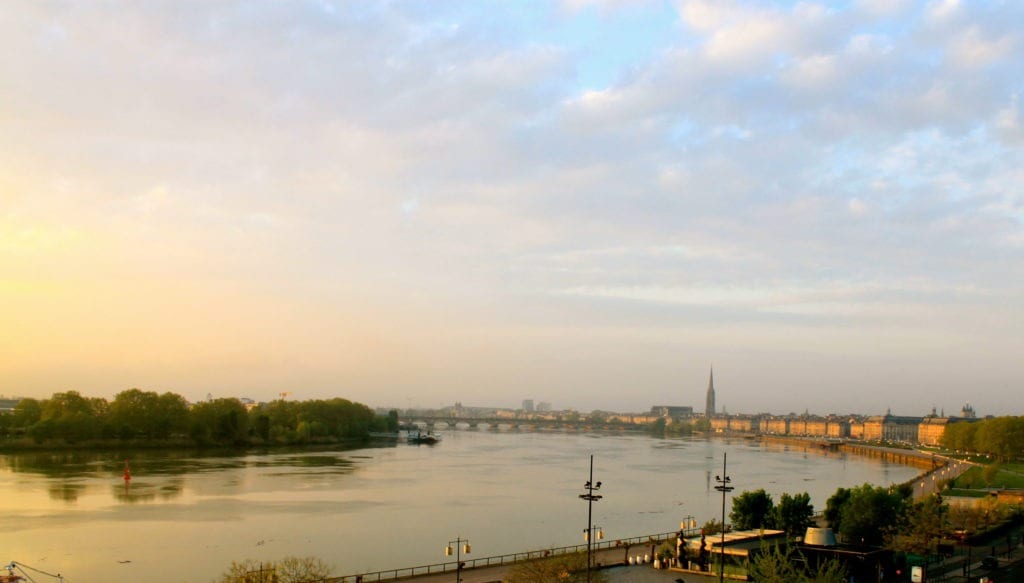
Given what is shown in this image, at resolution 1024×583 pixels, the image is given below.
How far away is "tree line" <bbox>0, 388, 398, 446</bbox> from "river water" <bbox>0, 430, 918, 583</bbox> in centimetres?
738

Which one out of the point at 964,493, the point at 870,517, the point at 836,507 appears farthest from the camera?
the point at 964,493

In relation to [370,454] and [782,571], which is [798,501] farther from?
[370,454]

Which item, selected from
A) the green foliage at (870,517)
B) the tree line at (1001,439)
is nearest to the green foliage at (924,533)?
the green foliage at (870,517)

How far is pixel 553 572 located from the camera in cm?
2100

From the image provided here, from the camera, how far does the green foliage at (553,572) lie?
20.5 metres

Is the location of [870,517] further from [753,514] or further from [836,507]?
[753,514]

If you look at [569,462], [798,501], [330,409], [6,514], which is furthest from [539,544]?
[330,409]

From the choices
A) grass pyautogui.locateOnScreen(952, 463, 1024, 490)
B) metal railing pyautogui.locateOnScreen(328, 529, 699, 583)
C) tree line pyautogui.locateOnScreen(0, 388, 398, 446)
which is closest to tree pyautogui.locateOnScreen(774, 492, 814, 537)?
metal railing pyautogui.locateOnScreen(328, 529, 699, 583)

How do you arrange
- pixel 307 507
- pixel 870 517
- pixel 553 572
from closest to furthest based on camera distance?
1. pixel 553 572
2. pixel 870 517
3. pixel 307 507

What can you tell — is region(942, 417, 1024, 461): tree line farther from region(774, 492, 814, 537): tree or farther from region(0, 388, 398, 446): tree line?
region(0, 388, 398, 446): tree line

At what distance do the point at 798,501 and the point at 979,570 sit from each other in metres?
7.50

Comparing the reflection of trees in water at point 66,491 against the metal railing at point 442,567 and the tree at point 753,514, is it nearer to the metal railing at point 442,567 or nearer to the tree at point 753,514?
the metal railing at point 442,567

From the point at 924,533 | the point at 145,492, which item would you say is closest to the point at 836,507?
the point at 924,533

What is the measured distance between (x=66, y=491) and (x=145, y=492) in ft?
12.8
